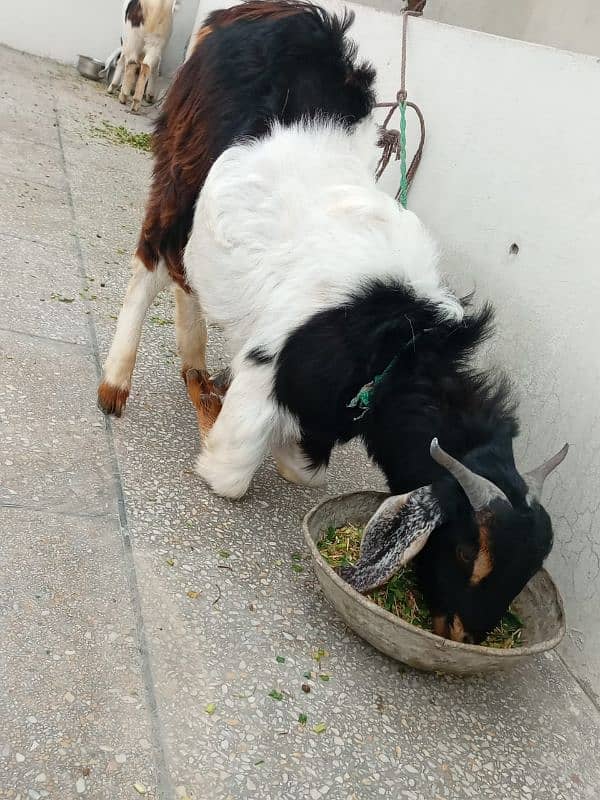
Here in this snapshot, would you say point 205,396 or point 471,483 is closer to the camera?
point 471,483

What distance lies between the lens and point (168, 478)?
3564mm

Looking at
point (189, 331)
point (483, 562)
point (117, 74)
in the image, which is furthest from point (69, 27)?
point (483, 562)

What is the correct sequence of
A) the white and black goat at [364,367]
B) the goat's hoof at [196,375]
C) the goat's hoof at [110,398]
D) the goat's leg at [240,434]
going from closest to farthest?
the white and black goat at [364,367] < the goat's leg at [240,434] < the goat's hoof at [110,398] < the goat's hoof at [196,375]

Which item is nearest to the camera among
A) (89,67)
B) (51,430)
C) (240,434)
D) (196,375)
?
(240,434)

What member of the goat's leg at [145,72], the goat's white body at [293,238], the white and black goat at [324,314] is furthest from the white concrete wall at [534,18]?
the goat's leg at [145,72]

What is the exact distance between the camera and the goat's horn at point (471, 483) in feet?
8.50

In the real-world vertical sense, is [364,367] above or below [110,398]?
above

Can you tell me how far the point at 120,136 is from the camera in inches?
367

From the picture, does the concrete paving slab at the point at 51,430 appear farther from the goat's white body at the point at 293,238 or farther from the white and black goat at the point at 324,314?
A: the goat's white body at the point at 293,238

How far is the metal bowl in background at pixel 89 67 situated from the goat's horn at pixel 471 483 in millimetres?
11119

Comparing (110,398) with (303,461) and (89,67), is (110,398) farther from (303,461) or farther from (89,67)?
(89,67)

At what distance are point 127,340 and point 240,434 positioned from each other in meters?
0.95

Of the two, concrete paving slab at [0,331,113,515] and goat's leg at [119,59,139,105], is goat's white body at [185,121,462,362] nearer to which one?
concrete paving slab at [0,331,113,515]

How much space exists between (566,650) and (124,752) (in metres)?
2.04
